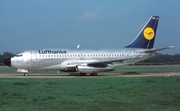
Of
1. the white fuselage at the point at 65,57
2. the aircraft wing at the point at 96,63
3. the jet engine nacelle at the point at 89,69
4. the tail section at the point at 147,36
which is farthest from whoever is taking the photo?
the tail section at the point at 147,36

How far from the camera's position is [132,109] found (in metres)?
11.4

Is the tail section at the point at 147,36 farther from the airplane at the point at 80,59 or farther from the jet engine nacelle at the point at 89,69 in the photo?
the jet engine nacelle at the point at 89,69

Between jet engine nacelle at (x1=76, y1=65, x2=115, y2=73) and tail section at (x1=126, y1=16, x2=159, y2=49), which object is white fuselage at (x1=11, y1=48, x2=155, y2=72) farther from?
tail section at (x1=126, y1=16, x2=159, y2=49)

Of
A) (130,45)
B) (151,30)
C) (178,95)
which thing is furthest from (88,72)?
(178,95)

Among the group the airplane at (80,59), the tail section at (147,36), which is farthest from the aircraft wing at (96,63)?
the tail section at (147,36)

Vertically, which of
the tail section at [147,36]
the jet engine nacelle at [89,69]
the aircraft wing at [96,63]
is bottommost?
the jet engine nacelle at [89,69]

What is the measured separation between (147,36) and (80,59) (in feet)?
31.8

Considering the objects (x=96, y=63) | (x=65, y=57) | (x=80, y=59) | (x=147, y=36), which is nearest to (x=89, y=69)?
(x=96, y=63)

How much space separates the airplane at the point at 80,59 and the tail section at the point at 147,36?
0.89 ft

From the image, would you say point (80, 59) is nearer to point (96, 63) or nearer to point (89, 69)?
point (89, 69)

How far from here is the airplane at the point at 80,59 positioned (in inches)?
1405

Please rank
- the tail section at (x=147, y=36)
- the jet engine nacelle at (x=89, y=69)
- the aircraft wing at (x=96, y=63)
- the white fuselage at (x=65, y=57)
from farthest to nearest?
1. the tail section at (x=147, y=36)
2. the aircraft wing at (x=96, y=63)
3. the jet engine nacelle at (x=89, y=69)
4. the white fuselage at (x=65, y=57)

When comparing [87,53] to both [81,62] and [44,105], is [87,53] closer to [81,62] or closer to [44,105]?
[81,62]

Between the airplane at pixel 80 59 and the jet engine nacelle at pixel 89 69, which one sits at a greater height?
the airplane at pixel 80 59
